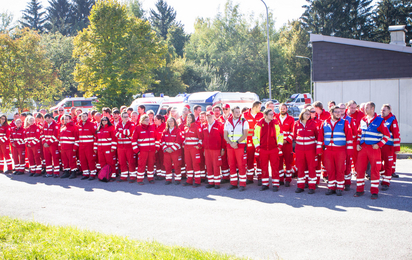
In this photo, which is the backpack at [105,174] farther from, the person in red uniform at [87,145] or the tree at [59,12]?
the tree at [59,12]

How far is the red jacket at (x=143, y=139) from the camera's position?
1007 cm

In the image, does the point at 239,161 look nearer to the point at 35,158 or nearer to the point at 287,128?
the point at 287,128

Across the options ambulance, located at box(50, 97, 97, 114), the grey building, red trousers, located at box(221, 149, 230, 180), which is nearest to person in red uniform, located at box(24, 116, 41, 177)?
red trousers, located at box(221, 149, 230, 180)

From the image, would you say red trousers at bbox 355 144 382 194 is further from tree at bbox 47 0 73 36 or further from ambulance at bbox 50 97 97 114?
tree at bbox 47 0 73 36

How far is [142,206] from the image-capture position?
771cm

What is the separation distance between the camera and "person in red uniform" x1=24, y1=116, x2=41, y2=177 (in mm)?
11906

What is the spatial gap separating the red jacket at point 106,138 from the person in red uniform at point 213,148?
2.97 metres

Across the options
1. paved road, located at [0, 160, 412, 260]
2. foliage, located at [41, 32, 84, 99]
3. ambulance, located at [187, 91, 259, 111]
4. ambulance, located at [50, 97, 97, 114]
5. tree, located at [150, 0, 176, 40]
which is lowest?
paved road, located at [0, 160, 412, 260]

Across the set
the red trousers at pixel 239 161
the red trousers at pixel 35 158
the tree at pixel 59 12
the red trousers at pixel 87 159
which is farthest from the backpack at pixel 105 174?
the tree at pixel 59 12

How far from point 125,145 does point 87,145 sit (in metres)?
1.46

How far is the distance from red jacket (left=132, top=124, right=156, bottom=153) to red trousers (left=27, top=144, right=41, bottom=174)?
13.7ft

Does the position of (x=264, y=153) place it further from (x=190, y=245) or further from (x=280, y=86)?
(x=280, y=86)

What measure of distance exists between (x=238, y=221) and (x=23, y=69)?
2631 centimetres

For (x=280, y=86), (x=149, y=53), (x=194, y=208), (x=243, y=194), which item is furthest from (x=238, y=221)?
(x=280, y=86)
